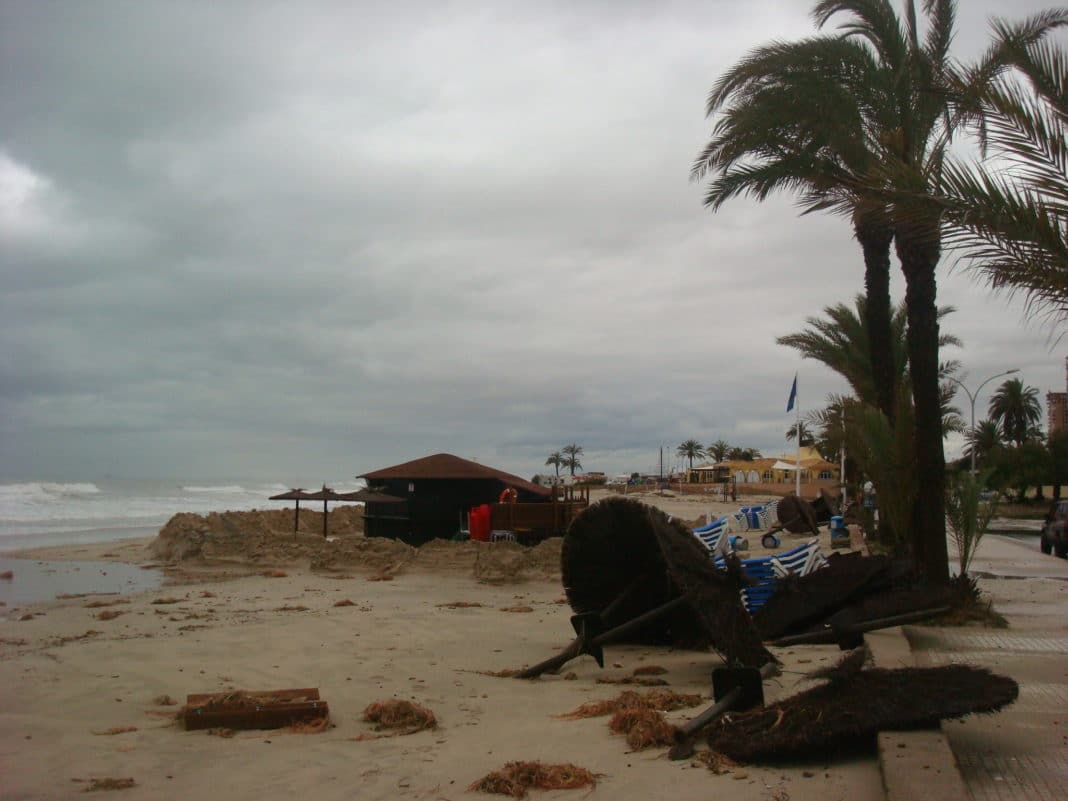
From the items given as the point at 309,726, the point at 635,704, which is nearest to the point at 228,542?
the point at 309,726

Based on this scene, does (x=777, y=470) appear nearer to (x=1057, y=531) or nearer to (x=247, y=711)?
(x=1057, y=531)

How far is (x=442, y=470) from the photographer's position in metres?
22.8

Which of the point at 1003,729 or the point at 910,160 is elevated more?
the point at 910,160

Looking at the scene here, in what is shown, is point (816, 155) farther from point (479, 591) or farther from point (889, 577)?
point (479, 591)

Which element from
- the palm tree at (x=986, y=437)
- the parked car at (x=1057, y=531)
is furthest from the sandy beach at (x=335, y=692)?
the palm tree at (x=986, y=437)

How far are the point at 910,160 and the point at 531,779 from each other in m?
8.02

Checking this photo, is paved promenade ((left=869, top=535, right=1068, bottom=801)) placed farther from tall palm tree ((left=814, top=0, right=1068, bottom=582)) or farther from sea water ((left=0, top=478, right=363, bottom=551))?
sea water ((left=0, top=478, right=363, bottom=551))

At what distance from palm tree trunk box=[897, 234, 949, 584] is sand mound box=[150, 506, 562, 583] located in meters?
6.90

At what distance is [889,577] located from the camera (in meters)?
8.62

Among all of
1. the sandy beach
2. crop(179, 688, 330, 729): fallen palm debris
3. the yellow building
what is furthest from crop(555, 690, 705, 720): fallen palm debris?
the yellow building

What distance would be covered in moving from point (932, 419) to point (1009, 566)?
9562 mm

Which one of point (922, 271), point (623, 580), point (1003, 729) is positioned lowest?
point (1003, 729)

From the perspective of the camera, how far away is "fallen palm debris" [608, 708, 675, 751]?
218 inches

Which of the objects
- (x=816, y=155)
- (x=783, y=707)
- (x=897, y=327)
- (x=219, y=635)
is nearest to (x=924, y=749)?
(x=783, y=707)
